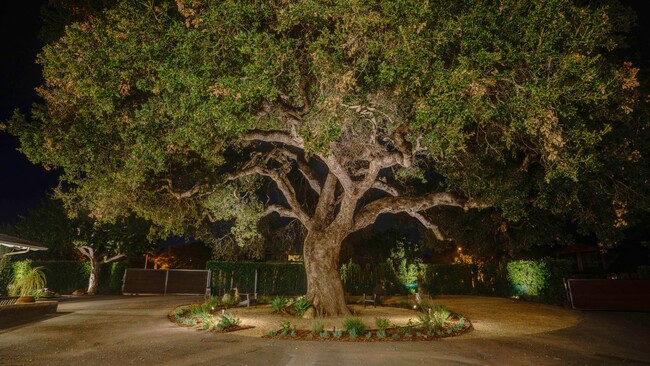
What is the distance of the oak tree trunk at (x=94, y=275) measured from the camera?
2988 cm

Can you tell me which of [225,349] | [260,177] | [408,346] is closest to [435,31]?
[408,346]

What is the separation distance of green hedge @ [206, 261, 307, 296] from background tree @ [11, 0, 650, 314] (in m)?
15.0

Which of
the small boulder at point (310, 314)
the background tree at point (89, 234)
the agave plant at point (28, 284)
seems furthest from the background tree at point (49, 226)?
the small boulder at point (310, 314)

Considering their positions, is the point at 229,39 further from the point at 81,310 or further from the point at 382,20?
the point at 81,310

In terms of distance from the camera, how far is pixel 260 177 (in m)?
19.8

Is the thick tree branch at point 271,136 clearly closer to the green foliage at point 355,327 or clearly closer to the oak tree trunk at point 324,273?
the oak tree trunk at point 324,273

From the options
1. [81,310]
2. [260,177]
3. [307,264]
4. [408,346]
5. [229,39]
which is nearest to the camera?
[408,346]

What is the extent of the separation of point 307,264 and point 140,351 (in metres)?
7.90

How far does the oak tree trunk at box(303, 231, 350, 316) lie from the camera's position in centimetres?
1530

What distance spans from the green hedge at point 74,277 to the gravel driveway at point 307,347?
1776cm

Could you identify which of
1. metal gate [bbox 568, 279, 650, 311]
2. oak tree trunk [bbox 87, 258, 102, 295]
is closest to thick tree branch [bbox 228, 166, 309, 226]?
metal gate [bbox 568, 279, 650, 311]

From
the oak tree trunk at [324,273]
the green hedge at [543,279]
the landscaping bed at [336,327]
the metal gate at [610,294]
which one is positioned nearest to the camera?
the landscaping bed at [336,327]

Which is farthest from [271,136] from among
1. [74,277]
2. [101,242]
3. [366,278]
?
[74,277]

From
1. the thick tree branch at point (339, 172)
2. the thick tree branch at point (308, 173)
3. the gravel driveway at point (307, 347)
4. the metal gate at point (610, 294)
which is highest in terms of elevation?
the thick tree branch at point (308, 173)
